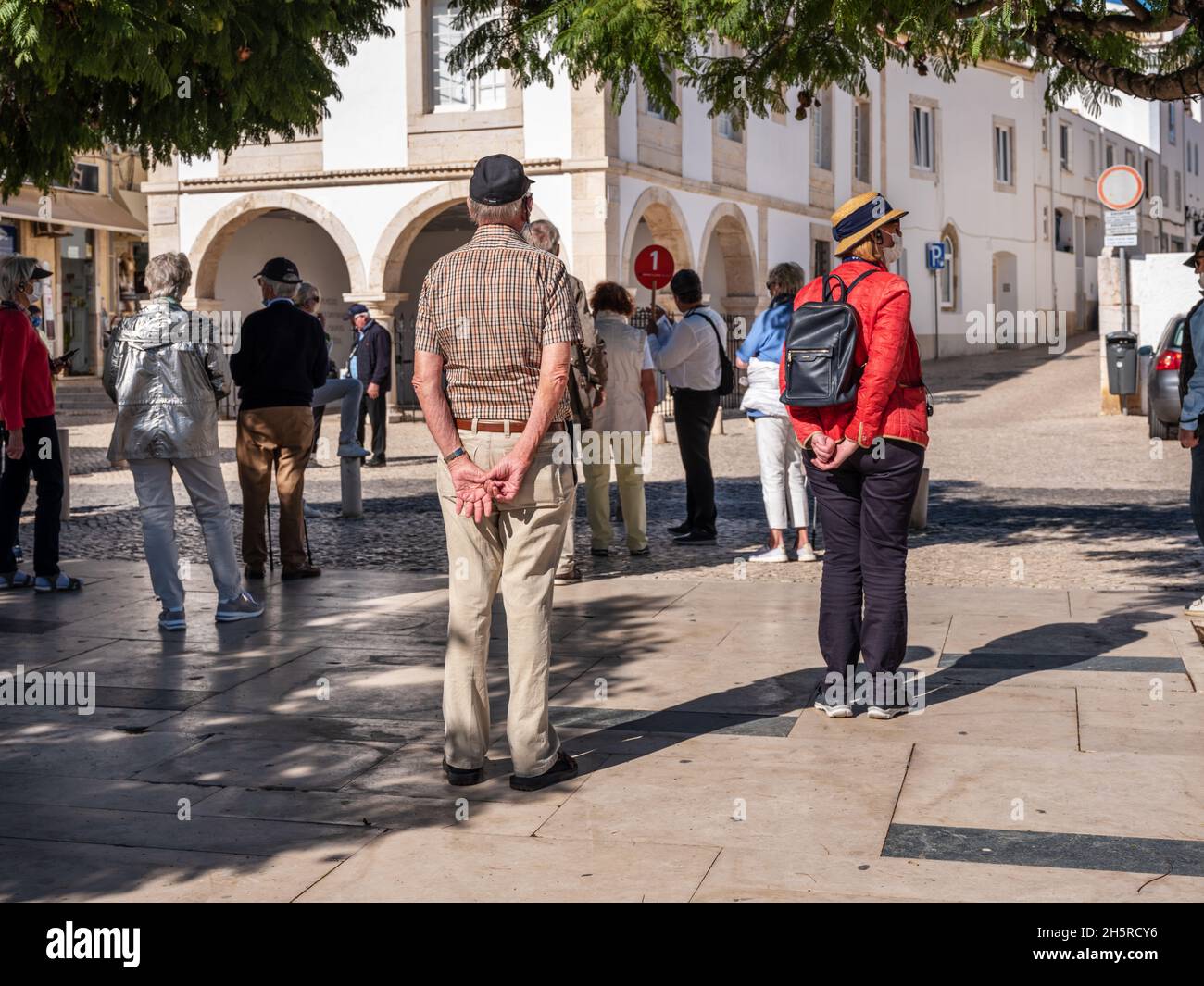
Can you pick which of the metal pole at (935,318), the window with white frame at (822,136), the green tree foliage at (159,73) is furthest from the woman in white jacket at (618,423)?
the metal pole at (935,318)

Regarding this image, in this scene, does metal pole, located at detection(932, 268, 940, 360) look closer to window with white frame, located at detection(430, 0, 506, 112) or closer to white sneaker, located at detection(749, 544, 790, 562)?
window with white frame, located at detection(430, 0, 506, 112)

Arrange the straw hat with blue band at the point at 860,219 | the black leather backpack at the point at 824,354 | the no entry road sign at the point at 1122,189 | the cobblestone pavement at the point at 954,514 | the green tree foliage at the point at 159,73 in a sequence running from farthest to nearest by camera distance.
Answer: the no entry road sign at the point at 1122,189, the cobblestone pavement at the point at 954,514, the green tree foliage at the point at 159,73, the straw hat with blue band at the point at 860,219, the black leather backpack at the point at 824,354

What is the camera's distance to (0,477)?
9.29 metres

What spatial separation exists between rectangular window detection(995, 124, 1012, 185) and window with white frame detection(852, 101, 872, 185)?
8.28 m

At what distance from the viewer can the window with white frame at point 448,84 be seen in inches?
1017

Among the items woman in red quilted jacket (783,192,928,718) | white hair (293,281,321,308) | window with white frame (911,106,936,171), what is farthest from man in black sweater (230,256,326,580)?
window with white frame (911,106,936,171)

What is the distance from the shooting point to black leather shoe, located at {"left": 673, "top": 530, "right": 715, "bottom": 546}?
36.6 feet

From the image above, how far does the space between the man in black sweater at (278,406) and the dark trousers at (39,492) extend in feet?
3.39

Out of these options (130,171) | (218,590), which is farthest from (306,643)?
(130,171)

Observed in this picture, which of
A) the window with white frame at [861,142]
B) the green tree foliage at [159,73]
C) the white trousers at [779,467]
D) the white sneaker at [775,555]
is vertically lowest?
the white sneaker at [775,555]

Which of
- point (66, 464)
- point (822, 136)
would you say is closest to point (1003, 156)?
point (822, 136)

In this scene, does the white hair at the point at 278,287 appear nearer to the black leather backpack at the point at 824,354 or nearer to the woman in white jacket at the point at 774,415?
the woman in white jacket at the point at 774,415

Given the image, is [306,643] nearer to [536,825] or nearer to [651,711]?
[651,711]

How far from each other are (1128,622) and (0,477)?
6211 millimetres
